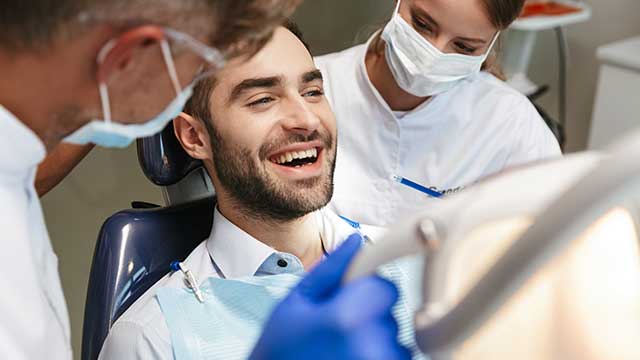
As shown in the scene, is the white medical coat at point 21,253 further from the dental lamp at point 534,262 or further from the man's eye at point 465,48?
the man's eye at point 465,48

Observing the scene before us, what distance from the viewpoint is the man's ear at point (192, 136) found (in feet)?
4.48

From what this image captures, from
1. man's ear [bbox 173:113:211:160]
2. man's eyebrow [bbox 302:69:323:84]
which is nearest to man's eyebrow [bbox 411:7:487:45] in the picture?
man's eyebrow [bbox 302:69:323:84]

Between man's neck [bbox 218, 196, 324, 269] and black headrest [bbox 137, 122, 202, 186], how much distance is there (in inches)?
4.2

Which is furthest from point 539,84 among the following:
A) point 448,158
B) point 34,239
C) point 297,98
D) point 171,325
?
point 34,239

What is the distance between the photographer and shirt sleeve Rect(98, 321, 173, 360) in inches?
45.6

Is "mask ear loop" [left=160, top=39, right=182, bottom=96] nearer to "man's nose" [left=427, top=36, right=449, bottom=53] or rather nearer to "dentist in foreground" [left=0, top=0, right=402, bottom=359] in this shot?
"dentist in foreground" [left=0, top=0, right=402, bottom=359]

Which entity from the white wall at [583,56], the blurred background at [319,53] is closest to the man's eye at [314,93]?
the blurred background at [319,53]


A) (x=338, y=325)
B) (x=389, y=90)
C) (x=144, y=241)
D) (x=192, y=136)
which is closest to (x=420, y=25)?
(x=389, y=90)

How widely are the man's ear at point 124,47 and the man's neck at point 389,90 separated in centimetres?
100

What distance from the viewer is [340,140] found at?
1698 millimetres

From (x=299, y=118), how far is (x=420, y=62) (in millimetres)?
353

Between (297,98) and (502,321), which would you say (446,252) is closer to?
(502,321)

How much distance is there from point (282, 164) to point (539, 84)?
6.61 ft

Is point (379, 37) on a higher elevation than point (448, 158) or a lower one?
higher
